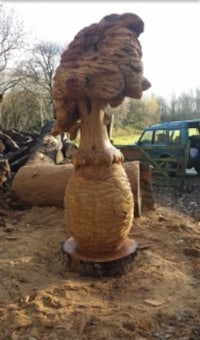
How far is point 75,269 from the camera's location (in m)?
3.53

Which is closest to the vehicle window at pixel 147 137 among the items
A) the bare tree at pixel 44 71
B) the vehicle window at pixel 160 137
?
the vehicle window at pixel 160 137

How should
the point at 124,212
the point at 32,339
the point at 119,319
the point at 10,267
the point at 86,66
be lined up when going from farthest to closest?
the point at 10,267 → the point at 124,212 → the point at 86,66 → the point at 119,319 → the point at 32,339

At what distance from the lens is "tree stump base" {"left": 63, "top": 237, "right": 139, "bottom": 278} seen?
3424mm

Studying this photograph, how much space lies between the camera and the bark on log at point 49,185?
18.5 feet

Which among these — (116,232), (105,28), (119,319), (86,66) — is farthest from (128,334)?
(105,28)

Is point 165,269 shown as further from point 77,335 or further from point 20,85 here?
point 20,85

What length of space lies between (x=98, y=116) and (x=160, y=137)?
8.96 m

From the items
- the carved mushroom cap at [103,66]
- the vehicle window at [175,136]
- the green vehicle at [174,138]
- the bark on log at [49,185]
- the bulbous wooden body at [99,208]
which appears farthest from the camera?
the vehicle window at [175,136]

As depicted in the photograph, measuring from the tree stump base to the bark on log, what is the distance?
6.78 ft

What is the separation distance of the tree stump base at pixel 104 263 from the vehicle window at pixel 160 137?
8689mm

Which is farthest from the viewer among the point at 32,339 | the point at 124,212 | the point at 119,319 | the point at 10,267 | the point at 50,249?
the point at 50,249

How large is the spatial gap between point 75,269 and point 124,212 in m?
0.71

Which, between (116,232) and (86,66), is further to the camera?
(116,232)

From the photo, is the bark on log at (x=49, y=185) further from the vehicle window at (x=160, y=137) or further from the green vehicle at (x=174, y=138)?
the vehicle window at (x=160, y=137)
